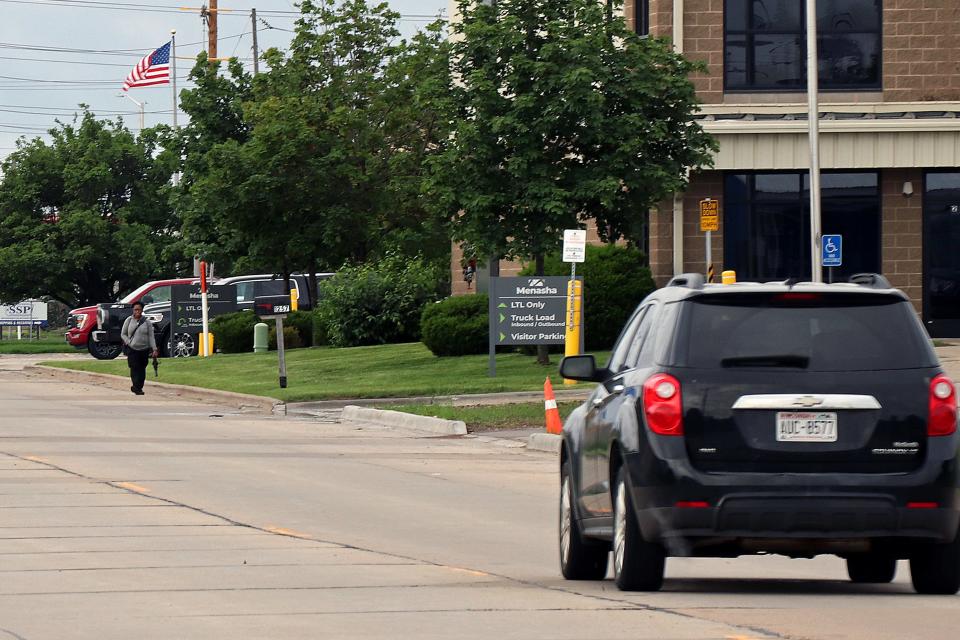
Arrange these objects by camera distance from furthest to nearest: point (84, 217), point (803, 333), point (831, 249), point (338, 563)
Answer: point (84, 217)
point (831, 249)
point (338, 563)
point (803, 333)

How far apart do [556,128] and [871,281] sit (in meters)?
23.0

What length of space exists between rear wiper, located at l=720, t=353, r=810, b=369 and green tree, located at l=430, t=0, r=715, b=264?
2224 cm

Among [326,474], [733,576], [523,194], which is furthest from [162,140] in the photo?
[733,576]

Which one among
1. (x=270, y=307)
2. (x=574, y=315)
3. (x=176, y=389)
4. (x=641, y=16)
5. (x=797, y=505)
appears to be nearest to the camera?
(x=797, y=505)

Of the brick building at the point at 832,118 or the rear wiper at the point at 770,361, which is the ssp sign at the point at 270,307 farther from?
the rear wiper at the point at 770,361

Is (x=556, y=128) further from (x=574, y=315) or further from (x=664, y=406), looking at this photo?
(x=664, y=406)

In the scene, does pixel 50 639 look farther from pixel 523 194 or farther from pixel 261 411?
pixel 523 194

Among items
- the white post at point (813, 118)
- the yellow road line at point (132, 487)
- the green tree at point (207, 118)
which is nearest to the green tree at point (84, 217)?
the green tree at point (207, 118)

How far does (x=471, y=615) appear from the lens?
877cm

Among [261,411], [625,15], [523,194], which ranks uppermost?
[625,15]

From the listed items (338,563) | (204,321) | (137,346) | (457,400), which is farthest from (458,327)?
(338,563)

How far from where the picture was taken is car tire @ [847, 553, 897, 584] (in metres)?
10.5

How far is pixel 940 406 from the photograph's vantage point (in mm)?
9023

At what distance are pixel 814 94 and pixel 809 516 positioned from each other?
2387 centimetres
